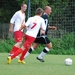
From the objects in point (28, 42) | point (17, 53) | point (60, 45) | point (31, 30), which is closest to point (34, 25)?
point (31, 30)

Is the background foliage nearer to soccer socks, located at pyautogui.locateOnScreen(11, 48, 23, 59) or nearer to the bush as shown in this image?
the bush

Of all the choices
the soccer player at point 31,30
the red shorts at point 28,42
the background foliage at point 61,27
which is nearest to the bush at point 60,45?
the background foliage at point 61,27

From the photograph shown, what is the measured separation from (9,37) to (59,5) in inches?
115

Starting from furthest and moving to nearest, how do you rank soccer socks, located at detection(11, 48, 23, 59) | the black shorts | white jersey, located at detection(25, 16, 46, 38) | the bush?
the bush, the black shorts, white jersey, located at detection(25, 16, 46, 38), soccer socks, located at detection(11, 48, 23, 59)

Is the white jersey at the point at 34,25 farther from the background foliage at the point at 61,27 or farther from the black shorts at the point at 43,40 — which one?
the background foliage at the point at 61,27

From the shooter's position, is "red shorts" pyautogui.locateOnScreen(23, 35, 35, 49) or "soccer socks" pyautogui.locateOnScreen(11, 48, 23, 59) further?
"red shorts" pyautogui.locateOnScreen(23, 35, 35, 49)

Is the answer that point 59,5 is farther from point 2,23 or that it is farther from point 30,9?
point 2,23

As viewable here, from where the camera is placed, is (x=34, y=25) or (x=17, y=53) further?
(x=34, y=25)

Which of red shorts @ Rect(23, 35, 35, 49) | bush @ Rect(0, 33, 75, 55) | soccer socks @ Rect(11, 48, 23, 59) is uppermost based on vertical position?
red shorts @ Rect(23, 35, 35, 49)

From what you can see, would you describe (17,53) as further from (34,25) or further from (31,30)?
(34,25)

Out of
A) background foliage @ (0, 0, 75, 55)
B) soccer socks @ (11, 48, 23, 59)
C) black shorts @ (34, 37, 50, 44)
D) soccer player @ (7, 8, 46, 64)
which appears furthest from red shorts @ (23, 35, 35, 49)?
background foliage @ (0, 0, 75, 55)

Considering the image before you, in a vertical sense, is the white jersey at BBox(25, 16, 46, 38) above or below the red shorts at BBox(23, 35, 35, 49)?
above

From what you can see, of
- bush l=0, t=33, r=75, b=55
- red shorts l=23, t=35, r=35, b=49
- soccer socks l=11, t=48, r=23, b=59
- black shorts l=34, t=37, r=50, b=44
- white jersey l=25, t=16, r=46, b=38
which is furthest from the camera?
bush l=0, t=33, r=75, b=55

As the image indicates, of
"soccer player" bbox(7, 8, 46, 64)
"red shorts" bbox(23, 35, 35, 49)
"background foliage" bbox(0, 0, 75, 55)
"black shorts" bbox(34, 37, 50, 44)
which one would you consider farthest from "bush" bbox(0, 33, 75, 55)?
"red shorts" bbox(23, 35, 35, 49)
